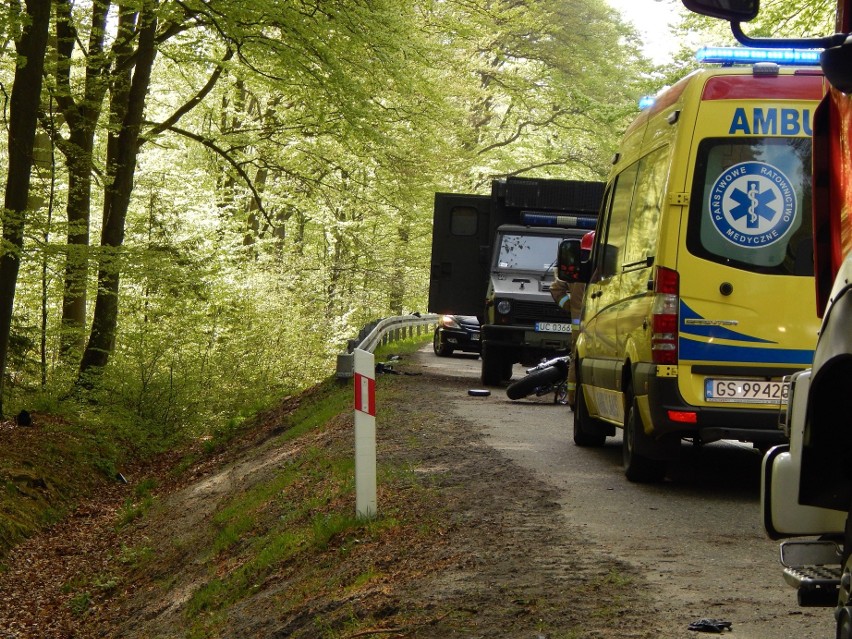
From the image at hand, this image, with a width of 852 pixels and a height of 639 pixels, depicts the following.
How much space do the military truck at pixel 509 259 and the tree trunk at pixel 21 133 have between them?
23.8 ft

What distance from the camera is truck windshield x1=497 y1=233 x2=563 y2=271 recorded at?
19891mm

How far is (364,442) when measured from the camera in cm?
807

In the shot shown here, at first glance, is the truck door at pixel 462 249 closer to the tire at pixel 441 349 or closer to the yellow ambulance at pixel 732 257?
the tire at pixel 441 349

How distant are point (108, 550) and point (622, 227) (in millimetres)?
6185

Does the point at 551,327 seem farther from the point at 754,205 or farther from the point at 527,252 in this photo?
the point at 754,205

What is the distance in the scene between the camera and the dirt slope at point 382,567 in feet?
18.6

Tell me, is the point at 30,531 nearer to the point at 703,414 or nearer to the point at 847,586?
the point at 703,414

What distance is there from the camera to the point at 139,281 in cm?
1720

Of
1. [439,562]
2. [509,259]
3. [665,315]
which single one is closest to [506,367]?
[509,259]

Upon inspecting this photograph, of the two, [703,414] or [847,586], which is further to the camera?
[703,414]

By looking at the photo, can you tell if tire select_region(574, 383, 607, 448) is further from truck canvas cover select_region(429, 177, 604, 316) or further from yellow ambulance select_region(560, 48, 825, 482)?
truck canvas cover select_region(429, 177, 604, 316)

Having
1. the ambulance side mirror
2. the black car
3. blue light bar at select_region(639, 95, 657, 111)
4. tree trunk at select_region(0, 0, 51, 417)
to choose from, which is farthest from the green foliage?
the ambulance side mirror

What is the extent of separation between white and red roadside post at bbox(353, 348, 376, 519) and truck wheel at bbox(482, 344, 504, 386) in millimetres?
11213

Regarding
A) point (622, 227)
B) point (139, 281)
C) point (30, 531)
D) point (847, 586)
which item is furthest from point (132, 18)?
point (847, 586)
